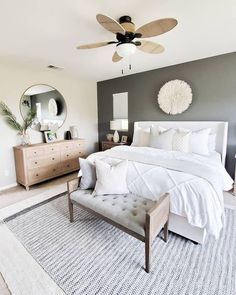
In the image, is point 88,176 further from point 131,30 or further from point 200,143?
point 200,143

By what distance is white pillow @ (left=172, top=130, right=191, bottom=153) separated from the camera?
10.0 ft

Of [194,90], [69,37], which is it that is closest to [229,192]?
[194,90]

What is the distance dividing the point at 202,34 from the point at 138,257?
2.91m

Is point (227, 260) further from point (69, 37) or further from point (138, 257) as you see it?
point (69, 37)

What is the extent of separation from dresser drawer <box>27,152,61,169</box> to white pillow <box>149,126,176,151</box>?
2105mm

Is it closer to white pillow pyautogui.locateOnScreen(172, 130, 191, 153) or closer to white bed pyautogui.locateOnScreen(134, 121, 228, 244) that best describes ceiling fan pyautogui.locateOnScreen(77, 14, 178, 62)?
white pillow pyautogui.locateOnScreen(172, 130, 191, 153)

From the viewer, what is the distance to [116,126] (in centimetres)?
450

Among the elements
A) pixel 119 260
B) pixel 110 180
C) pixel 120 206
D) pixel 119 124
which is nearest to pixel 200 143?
pixel 110 180

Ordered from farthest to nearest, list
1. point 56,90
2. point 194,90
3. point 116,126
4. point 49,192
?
1. point 116,126
2. point 56,90
3. point 194,90
4. point 49,192

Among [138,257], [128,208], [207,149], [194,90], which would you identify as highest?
[194,90]

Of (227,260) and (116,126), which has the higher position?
(116,126)

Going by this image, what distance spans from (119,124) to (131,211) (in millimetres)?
2978

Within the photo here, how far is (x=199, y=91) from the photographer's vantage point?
352 cm

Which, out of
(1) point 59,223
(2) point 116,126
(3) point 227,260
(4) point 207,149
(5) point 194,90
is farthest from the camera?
(2) point 116,126
